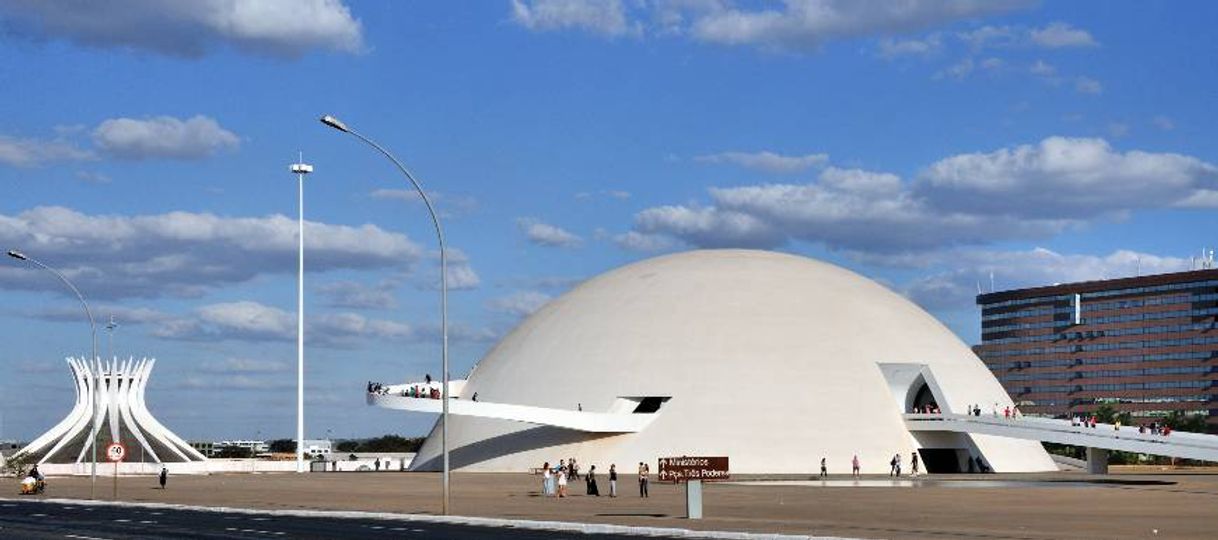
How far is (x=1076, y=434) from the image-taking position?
8012 centimetres

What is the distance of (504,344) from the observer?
97.6 meters

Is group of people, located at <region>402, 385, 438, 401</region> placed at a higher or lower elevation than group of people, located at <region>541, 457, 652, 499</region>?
higher

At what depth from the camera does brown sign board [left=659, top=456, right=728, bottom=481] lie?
44.2m

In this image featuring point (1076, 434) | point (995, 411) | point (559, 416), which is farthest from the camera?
point (995, 411)

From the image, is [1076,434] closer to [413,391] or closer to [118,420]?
[413,391]

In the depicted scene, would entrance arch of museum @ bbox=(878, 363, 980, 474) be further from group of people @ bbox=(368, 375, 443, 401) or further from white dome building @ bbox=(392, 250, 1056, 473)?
group of people @ bbox=(368, 375, 443, 401)

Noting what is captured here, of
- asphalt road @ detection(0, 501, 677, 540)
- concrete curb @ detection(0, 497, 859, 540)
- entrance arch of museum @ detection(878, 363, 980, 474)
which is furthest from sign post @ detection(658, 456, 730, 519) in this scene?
entrance arch of museum @ detection(878, 363, 980, 474)

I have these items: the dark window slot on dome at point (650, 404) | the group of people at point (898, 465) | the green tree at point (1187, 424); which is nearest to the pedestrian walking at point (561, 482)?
the group of people at point (898, 465)

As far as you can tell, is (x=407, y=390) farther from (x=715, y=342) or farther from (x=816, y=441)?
(x=816, y=441)

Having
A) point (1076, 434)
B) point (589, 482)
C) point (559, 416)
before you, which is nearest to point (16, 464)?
point (559, 416)

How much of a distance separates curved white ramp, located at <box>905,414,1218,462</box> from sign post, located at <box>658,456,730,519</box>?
3642 cm

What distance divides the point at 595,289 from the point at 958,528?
60547 mm

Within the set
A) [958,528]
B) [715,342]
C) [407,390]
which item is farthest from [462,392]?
[958,528]

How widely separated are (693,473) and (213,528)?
13.0 meters
